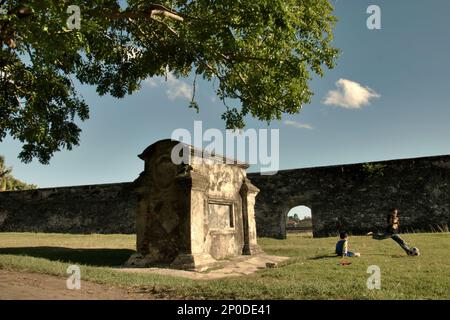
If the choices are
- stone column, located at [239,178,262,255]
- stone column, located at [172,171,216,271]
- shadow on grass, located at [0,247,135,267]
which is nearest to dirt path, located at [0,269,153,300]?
stone column, located at [172,171,216,271]

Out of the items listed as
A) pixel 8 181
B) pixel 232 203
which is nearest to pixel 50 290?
pixel 232 203

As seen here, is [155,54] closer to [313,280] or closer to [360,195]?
[313,280]

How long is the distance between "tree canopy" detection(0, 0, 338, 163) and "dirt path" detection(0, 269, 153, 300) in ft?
13.4

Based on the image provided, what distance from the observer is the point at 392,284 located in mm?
5621

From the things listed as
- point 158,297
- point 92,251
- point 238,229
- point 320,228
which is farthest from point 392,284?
point 320,228

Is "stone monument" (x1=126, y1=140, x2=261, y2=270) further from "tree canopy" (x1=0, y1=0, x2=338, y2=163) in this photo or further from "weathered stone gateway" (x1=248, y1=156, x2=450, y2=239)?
"weathered stone gateway" (x1=248, y1=156, x2=450, y2=239)

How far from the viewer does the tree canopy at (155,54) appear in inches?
319

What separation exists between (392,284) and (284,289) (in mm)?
1822

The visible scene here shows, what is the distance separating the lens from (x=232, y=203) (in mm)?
10594

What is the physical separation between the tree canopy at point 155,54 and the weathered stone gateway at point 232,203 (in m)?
2.69

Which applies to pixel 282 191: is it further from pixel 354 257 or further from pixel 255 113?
pixel 354 257

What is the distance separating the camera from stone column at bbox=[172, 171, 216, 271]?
26.7 feet

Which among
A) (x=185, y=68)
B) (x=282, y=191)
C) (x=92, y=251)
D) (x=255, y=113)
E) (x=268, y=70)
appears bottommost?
(x=92, y=251)

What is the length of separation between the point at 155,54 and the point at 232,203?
5.35 metres
